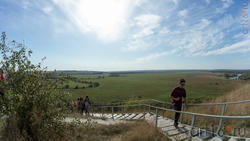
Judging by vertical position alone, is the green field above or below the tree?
below

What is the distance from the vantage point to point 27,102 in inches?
127

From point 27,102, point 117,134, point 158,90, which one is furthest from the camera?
point 158,90

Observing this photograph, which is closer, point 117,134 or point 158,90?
point 117,134

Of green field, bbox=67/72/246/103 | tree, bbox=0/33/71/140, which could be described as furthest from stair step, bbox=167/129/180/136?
green field, bbox=67/72/246/103

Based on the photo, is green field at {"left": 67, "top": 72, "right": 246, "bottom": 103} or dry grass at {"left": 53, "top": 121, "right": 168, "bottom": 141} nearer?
dry grass at {"left": 53, "top": 121, "right": 168, "bottom": 141}

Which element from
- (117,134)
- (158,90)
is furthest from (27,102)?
(158,90)

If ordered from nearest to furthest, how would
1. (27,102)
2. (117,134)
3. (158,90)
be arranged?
(27,102) → (117,134) → (158,90)

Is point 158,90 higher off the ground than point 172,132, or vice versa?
point 172,132

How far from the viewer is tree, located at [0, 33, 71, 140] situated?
3.08m

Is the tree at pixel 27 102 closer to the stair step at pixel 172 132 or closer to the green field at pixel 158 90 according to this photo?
the stair step at pixel 172 132

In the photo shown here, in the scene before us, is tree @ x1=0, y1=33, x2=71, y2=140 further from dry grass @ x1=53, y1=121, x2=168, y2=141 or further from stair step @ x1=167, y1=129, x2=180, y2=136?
stair step @ x1=167, y1=129, x2=180, y2=136

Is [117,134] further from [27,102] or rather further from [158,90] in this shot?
[158,90]

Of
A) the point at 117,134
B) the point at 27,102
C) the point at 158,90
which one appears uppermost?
the point at 27,102

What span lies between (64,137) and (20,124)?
1.15 m
